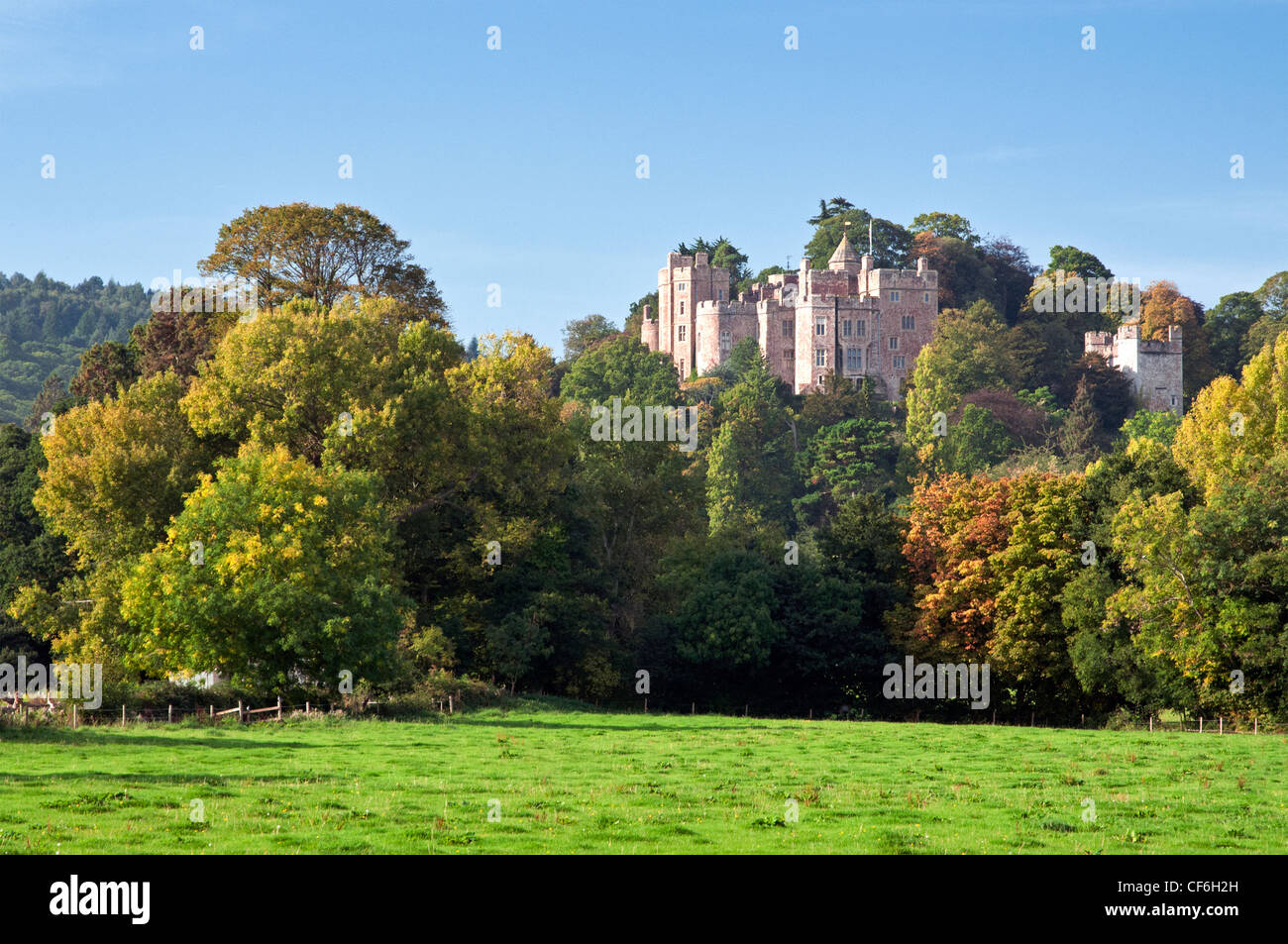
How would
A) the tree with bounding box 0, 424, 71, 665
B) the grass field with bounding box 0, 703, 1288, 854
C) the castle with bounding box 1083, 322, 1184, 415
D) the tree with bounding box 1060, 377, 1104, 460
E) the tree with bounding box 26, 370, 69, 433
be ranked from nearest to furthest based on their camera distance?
the grass field with bounding box 0, 703, 1288, 854
the tree with bounding box 0, 424, 71, 665
the tree with bounding box 26, 370, 69, 433
the tree with bounding box 1060, 377, 1104, 460
the castle with bounding box 1083, 322, 1184, 415

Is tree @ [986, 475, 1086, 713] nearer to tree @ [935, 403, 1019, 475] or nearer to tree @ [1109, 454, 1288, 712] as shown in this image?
tree @ [1109, 454, 1288, 712]

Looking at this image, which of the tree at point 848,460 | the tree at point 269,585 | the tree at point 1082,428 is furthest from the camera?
the tree at point 1082,428

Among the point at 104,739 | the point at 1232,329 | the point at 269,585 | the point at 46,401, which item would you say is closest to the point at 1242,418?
the point at 269,585

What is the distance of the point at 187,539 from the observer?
132ft

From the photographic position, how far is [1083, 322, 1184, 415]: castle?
124938mm

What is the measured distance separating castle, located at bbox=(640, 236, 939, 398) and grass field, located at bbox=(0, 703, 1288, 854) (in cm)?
9402

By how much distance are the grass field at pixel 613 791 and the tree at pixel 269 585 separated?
296 cm

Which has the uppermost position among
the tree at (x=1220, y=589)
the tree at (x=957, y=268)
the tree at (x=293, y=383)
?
the tree at (x=957, y=268)

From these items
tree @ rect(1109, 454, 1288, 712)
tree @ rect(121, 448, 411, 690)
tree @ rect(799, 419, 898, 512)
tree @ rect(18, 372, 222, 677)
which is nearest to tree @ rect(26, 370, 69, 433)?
tree @ rect(18, 372, 222, 677)

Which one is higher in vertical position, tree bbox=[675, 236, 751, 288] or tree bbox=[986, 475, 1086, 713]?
tree bbox=[675, 236, 751, 288]

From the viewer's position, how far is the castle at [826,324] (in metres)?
129

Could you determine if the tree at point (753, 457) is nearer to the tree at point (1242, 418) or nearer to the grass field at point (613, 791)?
the tree at point (1242, 418)

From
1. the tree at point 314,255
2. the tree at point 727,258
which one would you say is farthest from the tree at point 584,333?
the tree at point 314,255

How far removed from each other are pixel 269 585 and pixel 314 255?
28761 millimetres
